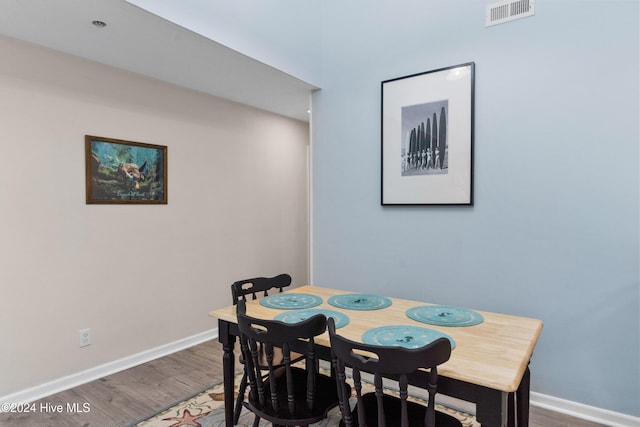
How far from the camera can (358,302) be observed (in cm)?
205

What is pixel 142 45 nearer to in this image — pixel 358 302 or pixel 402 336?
pixel 358 302

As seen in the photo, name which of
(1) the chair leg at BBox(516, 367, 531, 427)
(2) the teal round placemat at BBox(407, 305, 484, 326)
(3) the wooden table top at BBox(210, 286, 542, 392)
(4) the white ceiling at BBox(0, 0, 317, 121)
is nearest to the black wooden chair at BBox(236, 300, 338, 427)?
(3) the wooden table top at BBox(210, 286, 542, 392)

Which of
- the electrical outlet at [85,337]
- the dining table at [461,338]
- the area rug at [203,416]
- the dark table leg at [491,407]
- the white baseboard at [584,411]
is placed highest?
the dining table at [461,338]

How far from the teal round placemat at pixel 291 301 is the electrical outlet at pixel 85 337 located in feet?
5.02

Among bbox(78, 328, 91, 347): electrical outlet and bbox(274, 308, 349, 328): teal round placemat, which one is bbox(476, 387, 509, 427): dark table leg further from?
bbox(78, 328, 91, 347): electrical outlet

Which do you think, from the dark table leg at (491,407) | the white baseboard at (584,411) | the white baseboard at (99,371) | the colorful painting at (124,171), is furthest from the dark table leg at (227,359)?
the white baseboard at (584,411)

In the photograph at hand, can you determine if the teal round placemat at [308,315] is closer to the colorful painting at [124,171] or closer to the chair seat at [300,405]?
the chair seat at [300,405]

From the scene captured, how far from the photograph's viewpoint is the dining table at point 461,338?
1.22 meters

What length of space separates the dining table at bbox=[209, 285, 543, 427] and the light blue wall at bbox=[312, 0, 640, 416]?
0.67 metres

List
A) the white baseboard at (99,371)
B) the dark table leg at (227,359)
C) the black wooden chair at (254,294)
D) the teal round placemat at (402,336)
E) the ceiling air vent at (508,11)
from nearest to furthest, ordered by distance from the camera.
→ the teal round placemat at (402,336)
the dark table leg at (227,359)
the black wooden chair at (254,294)
the ceiling air vent at (508,11)
the white baseboard at (99,371)

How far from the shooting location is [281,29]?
2.78 m

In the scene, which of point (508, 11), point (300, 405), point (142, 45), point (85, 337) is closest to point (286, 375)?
point (300, 405)

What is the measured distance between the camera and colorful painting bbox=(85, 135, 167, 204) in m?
2.75

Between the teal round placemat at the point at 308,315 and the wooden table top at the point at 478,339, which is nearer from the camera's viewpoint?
the wooden table top at the point at 478,339
